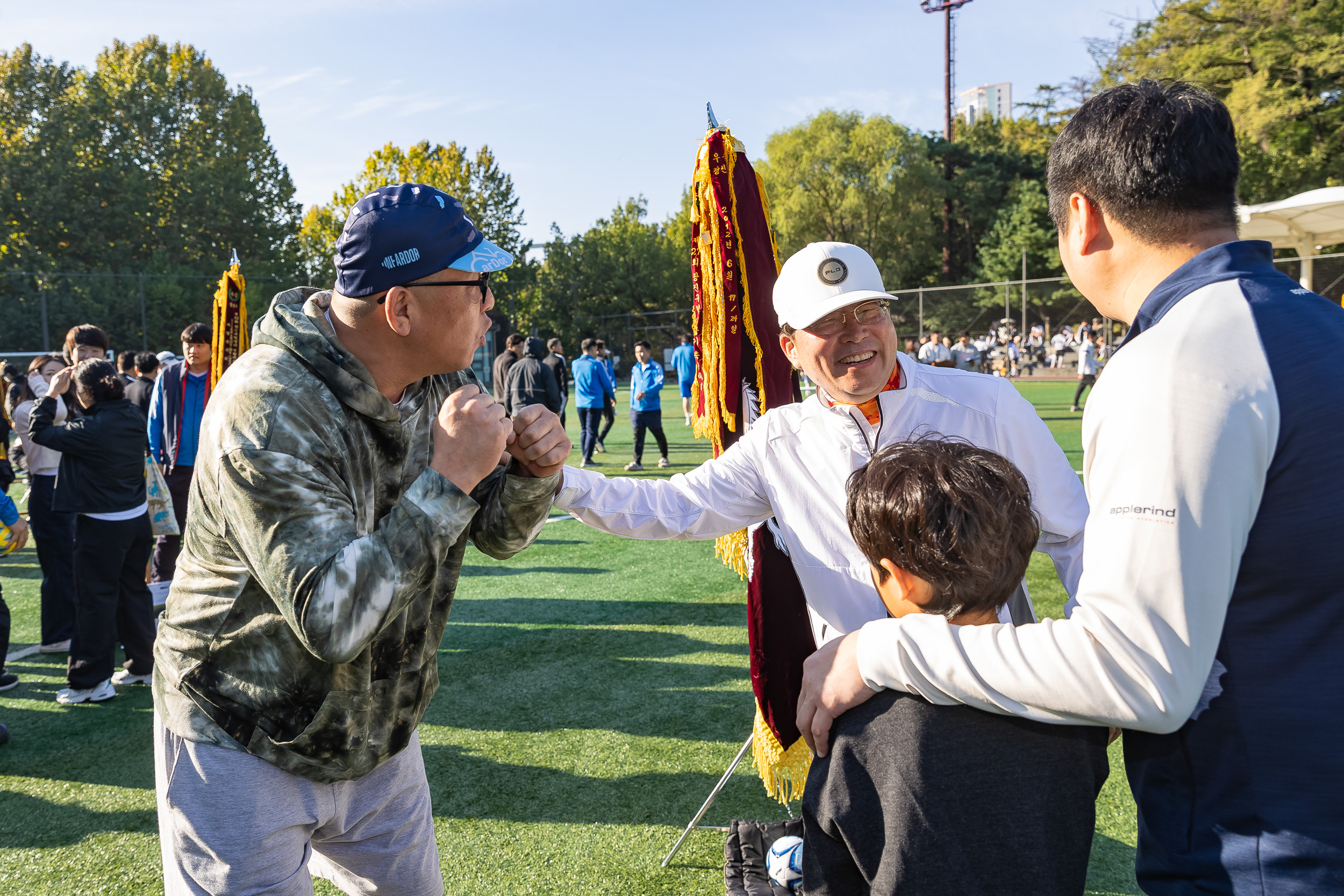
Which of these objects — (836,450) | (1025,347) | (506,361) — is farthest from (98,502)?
(1025,347)

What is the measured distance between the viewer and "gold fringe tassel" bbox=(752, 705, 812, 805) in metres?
3.04

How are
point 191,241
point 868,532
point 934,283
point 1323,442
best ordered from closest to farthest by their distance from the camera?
1. point 1323,442
2. point 868,532
3. point 191,241
4. point 934,283

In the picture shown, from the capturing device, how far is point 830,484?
2.35 m

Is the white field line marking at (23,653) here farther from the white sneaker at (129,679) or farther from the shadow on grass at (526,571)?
the shadow on grass at (526,571)

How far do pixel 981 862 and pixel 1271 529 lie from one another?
0.62m

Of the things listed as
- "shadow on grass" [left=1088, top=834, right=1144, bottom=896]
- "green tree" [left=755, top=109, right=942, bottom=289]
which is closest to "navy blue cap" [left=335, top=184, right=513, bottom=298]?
"shadow on grass" [left=1088, top=834, right=1144, bottom=896]

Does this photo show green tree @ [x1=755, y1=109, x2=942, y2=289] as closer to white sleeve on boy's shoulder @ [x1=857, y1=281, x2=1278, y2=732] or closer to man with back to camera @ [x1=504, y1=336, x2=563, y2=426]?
man with back to camera @ [x1=504, y1=336, x2=563, y2=426]

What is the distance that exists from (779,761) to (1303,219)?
17.8 metres

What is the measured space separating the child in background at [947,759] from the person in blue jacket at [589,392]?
12034mm

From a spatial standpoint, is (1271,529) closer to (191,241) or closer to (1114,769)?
(1114,769)

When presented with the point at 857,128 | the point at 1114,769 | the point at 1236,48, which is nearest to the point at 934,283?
the point at 857,128

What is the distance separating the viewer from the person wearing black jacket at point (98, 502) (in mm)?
4875

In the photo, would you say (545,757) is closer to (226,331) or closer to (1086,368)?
(226,331)

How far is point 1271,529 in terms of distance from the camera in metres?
1.03
